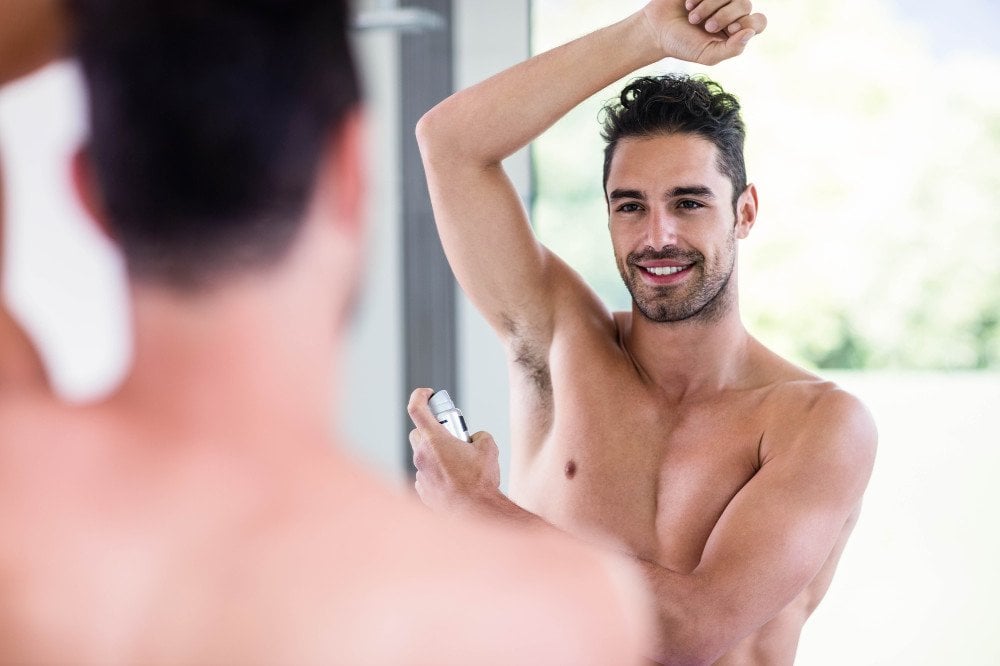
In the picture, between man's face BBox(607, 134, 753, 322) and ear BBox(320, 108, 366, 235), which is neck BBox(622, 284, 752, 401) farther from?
ear BBox(320, 108, 366, 235)

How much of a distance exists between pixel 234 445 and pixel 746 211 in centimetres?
110

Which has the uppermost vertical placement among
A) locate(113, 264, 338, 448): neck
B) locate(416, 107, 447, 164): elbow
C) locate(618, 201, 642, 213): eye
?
locate(416, 107, 447, 164): elbow

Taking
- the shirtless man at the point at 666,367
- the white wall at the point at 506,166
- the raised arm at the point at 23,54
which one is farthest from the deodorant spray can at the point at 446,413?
the white wall at the point at 506,166

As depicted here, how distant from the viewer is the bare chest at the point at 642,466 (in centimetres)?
129

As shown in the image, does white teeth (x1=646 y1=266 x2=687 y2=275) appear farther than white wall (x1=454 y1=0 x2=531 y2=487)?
No

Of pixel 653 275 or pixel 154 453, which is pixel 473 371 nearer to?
pixel 653 275

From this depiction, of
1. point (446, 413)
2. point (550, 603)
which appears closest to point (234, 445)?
point (550, 603)

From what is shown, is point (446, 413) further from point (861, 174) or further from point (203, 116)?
point (861, 174)

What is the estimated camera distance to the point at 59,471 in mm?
423

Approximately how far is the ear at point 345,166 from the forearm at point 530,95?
32.7 inches

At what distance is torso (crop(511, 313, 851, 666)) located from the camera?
4.21 ft

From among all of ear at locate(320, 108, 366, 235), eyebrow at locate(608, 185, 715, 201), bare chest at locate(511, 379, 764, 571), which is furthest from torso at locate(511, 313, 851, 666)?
ear at locate(320, 108, 366, 235)

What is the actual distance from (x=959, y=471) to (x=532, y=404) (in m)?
1.15

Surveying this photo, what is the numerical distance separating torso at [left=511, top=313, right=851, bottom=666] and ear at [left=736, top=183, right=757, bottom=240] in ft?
0.56
